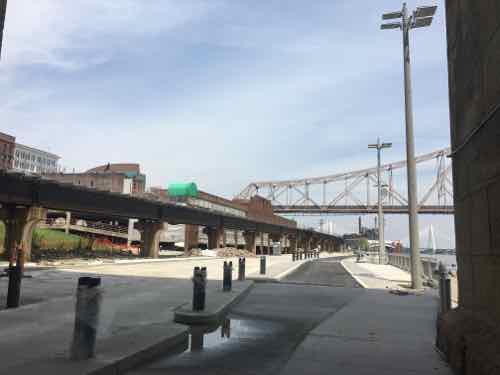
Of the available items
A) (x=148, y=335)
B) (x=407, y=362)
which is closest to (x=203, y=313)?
(x=148, y=335)

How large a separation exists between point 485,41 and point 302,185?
194 metres

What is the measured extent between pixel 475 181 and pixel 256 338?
14.8ft

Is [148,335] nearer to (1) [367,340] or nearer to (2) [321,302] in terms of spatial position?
(1) [367,340]

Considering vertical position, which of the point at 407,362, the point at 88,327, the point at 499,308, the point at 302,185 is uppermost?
the point at 302,185

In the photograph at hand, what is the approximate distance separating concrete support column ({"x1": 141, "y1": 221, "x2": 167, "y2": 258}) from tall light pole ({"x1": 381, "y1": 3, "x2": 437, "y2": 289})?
33.5 meters

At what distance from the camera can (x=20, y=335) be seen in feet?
22.9

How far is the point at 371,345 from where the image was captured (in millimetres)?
7383

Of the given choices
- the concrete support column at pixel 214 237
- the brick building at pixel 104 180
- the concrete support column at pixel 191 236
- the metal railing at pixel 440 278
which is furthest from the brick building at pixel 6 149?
the metal railing at pixel 440 278

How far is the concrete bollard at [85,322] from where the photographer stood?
18.0 ft

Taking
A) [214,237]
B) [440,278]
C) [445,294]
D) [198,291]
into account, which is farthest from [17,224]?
[214,237]

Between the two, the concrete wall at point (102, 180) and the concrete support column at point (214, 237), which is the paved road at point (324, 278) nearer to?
the concrete support column at point (214, 237)

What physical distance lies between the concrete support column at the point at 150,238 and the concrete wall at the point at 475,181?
1656 inches

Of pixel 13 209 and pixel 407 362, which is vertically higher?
pixel 13 209

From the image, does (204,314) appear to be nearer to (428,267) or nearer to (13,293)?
(13,293)
